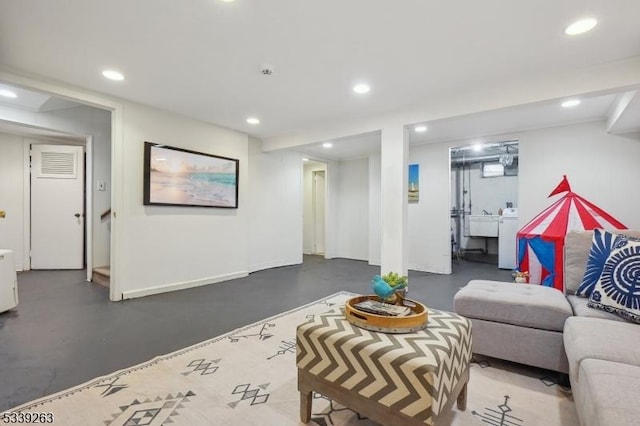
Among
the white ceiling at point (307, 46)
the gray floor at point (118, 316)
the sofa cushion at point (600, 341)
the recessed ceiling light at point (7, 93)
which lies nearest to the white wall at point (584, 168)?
the white ceiling at point (307, 46)

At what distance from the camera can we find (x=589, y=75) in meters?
2.70

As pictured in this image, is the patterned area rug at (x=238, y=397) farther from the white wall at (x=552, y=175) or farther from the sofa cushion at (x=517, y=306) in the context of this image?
the white wall at (x=552, y=175)

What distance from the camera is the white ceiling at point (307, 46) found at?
1.97m

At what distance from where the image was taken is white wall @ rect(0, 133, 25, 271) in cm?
499

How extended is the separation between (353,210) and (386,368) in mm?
5877

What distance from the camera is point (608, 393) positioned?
103 cm

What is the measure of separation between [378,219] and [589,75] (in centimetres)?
407

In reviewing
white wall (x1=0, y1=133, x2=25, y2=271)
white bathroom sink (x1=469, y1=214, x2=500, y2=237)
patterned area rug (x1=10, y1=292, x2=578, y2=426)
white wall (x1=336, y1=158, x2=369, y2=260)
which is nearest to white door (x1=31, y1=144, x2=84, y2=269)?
white wall (x1=0, y1=133, x2=25, y2=271)

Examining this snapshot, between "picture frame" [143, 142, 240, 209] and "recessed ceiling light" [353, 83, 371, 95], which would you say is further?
"picture frame" [143, 142, 240, 209]

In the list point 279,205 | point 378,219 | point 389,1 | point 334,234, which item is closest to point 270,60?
point 389,1

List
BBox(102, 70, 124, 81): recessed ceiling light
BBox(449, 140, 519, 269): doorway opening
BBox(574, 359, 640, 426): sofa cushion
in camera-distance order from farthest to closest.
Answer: BBox(449, 140, 519, 269): doorway opening < BBox(102, 70, 124, 81): recessed ceiling light < BBox(574, 359, 640, 426): sofa cushion

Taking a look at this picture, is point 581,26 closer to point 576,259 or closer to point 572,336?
point 576,259

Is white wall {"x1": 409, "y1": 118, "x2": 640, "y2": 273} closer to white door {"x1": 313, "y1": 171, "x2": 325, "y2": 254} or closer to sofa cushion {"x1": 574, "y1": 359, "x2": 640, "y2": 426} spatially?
white door {"x1": 313, "y1": 171, "x2": 325, "y2": 254}

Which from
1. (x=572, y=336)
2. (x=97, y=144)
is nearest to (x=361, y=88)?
(x=572, y=336)
